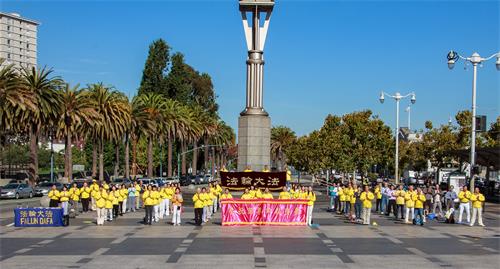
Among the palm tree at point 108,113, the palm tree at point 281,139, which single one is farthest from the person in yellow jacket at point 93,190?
the palm tree at point 281,139

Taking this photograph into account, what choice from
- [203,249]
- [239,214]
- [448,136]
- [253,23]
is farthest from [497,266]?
[448,136]

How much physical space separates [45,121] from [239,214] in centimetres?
3512

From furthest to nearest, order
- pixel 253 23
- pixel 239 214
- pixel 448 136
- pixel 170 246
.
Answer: pixel 448 136
pixel 253 23
pixel 239 214
pixel 170 246

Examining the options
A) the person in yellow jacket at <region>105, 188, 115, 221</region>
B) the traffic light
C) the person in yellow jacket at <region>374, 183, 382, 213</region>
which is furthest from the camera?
the traffic light

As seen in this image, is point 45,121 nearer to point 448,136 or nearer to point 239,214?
point 239,214

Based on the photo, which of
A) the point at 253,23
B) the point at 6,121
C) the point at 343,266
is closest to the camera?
the point at 343,266

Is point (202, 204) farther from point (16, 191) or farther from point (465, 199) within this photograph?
point (16, 191)

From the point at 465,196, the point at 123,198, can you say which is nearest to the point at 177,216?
the point at 123,198

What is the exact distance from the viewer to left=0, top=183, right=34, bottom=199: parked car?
1983 inches

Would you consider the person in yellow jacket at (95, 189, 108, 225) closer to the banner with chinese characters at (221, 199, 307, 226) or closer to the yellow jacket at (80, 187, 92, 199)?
the banner with chinese characters at (221, 199, 307, 226)

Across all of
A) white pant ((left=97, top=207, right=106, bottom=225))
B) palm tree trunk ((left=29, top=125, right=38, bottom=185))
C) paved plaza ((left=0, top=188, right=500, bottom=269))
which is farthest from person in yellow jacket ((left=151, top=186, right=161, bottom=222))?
palm tree trunk ((left=29, top=125, right=38, bottom=185))

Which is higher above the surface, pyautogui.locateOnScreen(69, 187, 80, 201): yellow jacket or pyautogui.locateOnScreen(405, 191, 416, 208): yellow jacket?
pyautogui.locateOnScreen(405, 191, 416, 208): yellow jacket

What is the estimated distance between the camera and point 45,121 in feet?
189

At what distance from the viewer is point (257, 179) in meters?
43.1
